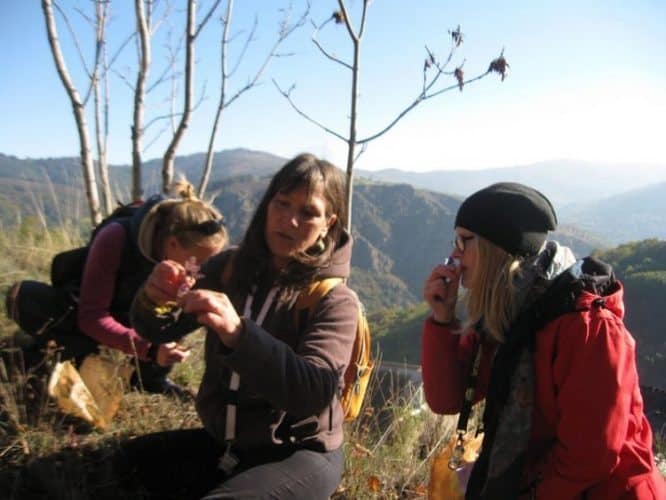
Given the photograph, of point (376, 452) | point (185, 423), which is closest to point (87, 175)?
point (185, 423)

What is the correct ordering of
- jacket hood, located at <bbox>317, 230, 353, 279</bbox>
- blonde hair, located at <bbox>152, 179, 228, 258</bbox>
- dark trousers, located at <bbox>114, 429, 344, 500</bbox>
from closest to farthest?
dark trousers, located at <bbox>114, 429, 344, 500</bbox>, jacket hood, located at <bbox>317, 230, 353, 279</bbox>, blonde hair, located at <bbox>152, 179, 228, 258</bbox>

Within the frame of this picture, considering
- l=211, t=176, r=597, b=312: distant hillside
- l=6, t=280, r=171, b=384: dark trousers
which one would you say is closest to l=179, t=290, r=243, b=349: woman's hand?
l=6, t=280, r=171, b=384: dark trousers

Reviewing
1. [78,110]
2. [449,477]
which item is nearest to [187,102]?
[78,110]

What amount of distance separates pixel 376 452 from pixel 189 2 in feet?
11.4

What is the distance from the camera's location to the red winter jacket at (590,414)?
4.35ft

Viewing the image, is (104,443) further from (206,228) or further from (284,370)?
(284,370)

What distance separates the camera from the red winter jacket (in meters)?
1.33

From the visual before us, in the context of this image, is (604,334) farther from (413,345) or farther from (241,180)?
(241,180)

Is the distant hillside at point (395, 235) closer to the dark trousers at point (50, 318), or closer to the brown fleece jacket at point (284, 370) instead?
the dark trousers at point (50, 318)

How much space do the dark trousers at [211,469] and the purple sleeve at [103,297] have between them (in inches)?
26.7

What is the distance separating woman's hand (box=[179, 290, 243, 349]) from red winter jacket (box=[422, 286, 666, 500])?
38.0 inches

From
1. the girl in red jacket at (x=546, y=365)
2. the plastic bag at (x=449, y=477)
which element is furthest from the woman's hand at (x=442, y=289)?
the plastic bag at (x=449, y=477)

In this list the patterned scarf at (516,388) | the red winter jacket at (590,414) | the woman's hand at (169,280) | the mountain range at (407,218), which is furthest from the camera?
the mountain range at (407,218)

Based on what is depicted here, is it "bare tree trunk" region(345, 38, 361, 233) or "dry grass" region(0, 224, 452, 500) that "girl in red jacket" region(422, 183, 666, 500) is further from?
"bare tree trunk" region(345, 38, 361, 233)
